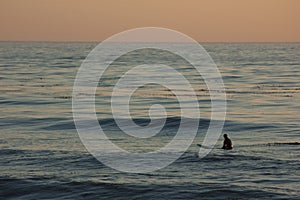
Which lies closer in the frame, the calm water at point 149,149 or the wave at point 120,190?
the wave at point 120,190

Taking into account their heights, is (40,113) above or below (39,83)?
below

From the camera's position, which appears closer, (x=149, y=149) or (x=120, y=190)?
(x=120, y=190)

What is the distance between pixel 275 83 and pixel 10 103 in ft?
106

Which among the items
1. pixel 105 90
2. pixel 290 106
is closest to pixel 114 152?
pixel 290 106

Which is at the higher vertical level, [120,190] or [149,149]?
[149,149]

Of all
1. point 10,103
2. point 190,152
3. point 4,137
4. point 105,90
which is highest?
point 105,90

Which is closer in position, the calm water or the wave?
the wave

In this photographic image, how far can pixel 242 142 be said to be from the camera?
27531 mm

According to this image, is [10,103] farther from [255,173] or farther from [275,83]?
[275,83]

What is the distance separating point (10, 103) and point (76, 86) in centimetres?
1853

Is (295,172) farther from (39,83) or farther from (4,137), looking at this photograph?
(39,83)

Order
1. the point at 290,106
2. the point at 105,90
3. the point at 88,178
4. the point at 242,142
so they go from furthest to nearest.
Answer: the point at 105,90, the point at 290,106, the point at 242,142, the point at 88,178

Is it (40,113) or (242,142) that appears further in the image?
(40,113)

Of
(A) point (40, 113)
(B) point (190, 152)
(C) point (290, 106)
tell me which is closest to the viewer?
(B) point (190, 152)
